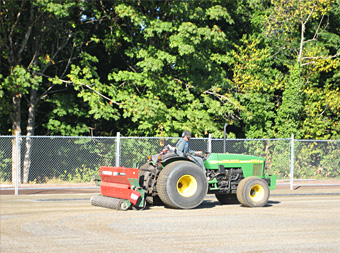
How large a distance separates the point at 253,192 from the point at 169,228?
457cm

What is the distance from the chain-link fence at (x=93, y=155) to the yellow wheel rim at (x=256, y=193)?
537cm

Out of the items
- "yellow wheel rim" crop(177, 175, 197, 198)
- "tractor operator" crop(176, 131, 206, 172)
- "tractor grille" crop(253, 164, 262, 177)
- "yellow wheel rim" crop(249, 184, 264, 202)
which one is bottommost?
"yellow wheel rim" crop(249, 184, 264, 202)

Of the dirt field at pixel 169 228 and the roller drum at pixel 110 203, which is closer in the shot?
the dirt field at pixel 169 228

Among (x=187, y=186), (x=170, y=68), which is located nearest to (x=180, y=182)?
(x=187, y=186)

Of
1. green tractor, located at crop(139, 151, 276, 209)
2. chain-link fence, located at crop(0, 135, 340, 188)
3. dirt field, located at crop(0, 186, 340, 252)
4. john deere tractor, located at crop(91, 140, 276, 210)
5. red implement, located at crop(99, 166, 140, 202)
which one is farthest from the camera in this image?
chain-link fence, located at crop(0, 135, 340, 188)

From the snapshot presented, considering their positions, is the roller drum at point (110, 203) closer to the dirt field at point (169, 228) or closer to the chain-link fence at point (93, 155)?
the dirt field at point (169, 228)

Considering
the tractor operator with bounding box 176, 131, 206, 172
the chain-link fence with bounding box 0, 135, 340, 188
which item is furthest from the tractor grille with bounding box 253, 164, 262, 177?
the chain-link fence with bounding box 0, 135, 340, 188

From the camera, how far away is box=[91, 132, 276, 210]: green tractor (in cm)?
1237

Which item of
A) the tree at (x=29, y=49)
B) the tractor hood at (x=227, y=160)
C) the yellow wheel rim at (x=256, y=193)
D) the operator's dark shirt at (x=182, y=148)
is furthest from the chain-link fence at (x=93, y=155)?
the operator's dark shirt at (x=182, y=148)

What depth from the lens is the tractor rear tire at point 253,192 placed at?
43.7 feet

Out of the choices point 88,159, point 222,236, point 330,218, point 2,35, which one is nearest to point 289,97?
point 88,159

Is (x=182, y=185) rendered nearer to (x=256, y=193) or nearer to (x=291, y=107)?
(x=256, y=193)

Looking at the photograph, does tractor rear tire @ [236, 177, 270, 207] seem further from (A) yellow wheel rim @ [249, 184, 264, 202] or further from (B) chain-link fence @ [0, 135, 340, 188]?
(B) chain-link fence @ [0, 135, 340, 188]

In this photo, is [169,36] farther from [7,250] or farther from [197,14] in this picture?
[7,250]
